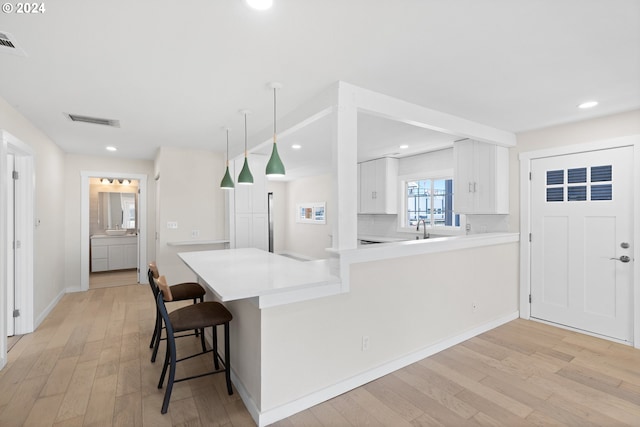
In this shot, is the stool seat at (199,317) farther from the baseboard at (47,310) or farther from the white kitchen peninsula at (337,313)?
the baseboard at (47,310)

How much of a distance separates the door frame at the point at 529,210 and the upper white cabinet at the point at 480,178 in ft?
0.70

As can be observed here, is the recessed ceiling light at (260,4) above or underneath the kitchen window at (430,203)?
above

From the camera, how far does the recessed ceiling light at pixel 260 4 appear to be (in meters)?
1.46

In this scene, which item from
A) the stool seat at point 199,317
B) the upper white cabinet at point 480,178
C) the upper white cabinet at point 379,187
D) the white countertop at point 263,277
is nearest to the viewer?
the white countertop at point 263,277

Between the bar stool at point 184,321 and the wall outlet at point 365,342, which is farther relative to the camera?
the wall outlet at point 365,342

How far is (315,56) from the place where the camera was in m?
1.99

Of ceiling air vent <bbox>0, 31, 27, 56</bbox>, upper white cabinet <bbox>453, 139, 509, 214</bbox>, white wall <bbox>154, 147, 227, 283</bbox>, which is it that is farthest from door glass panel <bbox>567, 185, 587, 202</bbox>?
ceiling air vent <bbox>0, 31, 27, 56</bbox>

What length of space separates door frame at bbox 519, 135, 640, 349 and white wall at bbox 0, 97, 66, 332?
5.50 meters

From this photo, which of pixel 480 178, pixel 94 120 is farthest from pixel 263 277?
pixel 480 178

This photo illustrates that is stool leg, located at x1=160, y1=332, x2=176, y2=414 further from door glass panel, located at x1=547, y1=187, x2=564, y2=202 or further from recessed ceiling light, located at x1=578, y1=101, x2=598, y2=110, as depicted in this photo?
door glass panel, located at x1=547, y1=187, x2=564, y2=202

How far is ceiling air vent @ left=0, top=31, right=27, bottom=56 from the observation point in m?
1.76

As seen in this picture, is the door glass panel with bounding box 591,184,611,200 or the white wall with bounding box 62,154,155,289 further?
the white wall with bounding box 62,154,155,289

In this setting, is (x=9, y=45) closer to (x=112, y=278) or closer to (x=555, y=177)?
(x=555, y=177)

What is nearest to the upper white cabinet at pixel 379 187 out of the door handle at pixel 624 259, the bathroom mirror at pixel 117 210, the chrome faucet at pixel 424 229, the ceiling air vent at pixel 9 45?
the chrome faucet at pixel 424 229
